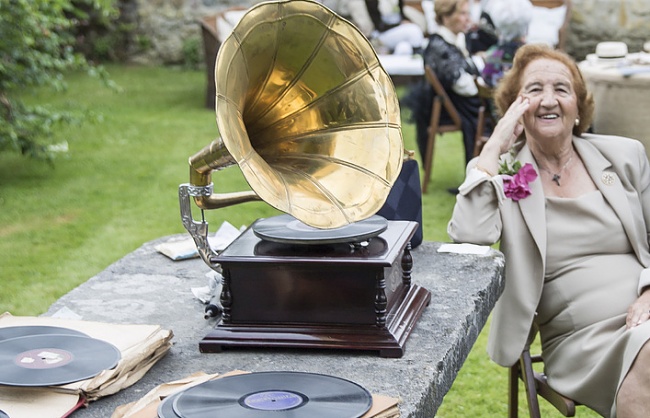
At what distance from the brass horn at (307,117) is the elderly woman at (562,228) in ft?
2.31

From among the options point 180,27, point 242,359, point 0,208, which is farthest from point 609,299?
point 180,27

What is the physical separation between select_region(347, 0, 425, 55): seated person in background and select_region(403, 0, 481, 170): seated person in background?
7.40ft

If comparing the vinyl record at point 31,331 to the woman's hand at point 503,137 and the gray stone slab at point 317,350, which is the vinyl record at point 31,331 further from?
the woman's hand at point 503,137

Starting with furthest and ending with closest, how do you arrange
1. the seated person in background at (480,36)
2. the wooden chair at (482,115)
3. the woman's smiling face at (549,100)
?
the seated person in background at (480,36)
the wooden chair at (482,115)
the woman's smiling face at (549,100)

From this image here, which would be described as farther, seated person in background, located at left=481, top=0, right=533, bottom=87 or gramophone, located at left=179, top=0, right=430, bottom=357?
seated person in background, located at left=481, top=0, right=533, bottom=87

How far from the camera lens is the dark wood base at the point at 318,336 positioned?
227 cm

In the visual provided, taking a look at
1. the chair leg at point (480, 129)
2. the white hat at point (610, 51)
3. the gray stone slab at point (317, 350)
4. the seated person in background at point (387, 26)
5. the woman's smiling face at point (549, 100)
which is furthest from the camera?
the seated person in background at point (387, 26)

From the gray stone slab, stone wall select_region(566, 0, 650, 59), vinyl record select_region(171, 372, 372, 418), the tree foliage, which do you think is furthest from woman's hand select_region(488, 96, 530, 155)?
stone wall select_region(566, 0, 650, 59)

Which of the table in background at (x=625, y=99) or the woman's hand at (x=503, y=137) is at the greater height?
the woman's hand at (x=503, y=137)

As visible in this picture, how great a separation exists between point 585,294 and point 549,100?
0.64 metres

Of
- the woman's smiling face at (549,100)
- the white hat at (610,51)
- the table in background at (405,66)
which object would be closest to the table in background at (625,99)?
the white hat at (610,51)

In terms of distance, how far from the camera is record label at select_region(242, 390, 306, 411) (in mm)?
1777

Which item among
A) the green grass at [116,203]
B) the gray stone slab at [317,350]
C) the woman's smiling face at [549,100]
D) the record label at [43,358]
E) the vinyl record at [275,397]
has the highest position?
the woman's smiling face at [549,100]

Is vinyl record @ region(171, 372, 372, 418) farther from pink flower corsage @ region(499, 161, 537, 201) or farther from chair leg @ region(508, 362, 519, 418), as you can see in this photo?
chair leg @ region(508, 362, 519, 418)
